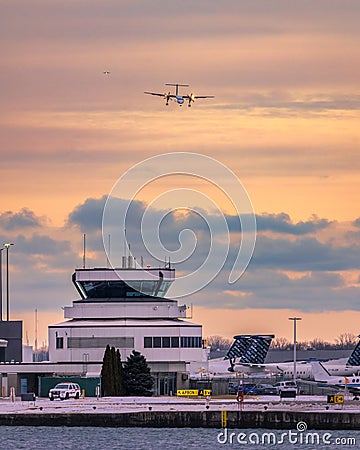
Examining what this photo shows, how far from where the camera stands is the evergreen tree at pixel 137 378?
469 ft

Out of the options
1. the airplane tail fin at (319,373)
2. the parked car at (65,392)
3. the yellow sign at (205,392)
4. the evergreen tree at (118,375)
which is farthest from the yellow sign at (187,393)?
the airplane tail fin at (319,373)

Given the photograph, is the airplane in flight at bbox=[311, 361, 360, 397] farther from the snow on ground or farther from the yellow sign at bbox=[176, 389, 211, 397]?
the snow on ground

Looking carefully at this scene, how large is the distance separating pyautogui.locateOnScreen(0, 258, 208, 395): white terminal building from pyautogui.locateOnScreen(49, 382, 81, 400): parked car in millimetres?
21325

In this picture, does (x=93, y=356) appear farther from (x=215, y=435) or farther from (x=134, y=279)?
(x=215, y=435)

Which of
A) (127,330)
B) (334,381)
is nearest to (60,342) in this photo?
(127,330)

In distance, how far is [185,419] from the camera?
102 m

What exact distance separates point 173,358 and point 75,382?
1613 cm

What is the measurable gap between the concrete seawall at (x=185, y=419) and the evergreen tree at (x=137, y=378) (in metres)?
38.3

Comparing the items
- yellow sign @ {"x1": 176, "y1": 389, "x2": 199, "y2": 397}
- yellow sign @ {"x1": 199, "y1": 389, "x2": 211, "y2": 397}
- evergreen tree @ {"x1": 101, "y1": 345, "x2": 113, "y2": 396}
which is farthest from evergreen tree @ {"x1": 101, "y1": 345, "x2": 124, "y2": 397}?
yellow sign @ {"x1": 199, "y1": 389, "x2": 211, "y2": 397}

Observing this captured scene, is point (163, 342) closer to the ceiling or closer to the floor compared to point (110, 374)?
closer to the ceiling

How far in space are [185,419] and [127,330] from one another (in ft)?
172

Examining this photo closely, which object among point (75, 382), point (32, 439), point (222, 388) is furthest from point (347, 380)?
point (32, 439)

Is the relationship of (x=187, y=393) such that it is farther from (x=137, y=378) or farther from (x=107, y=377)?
(x=107, y=377)

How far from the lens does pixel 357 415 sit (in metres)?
97.6
